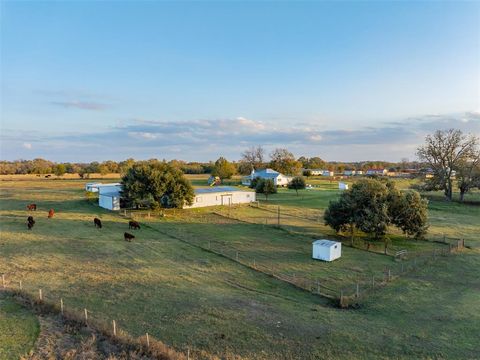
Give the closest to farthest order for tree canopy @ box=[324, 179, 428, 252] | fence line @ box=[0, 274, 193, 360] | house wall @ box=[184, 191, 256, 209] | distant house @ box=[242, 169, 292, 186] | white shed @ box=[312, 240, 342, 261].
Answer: fence line @ box=[0, 274, 193, 360], white shed @ box=[312, 240, 342, 261], tree canopy @ box=[324, 179, 428, 252], house wall @ box=[184, 191, 256, 209], distant house @ box=[242, 169, 292, 186]

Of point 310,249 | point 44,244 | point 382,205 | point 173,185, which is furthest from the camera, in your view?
point 173,185

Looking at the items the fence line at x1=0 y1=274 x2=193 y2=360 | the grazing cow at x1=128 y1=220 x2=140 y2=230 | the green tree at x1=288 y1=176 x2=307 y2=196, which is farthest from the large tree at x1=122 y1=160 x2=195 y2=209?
the green tree at x1=288 y1=176 x2=307 y2=196

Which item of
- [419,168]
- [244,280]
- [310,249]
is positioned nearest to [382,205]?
[310,249]

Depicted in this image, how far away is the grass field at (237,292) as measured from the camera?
44.9ft

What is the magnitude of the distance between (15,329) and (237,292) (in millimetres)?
10983

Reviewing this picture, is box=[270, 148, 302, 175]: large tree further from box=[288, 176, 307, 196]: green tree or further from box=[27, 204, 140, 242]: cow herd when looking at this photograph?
box=[27, 204, 140, 242]: cow herd

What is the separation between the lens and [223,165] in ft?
336

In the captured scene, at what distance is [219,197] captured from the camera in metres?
57.2

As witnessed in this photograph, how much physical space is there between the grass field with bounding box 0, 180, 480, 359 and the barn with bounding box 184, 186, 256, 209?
1765cm

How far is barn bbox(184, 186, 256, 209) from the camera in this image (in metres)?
54.3

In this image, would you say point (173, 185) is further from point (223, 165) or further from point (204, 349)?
point (223, 165)

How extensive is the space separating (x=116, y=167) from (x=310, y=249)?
459 ft

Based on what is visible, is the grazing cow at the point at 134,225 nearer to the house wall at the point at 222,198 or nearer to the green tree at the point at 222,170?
the house wall at the point at 222,198

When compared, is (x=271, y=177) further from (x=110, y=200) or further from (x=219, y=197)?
(x=110, y=200)
